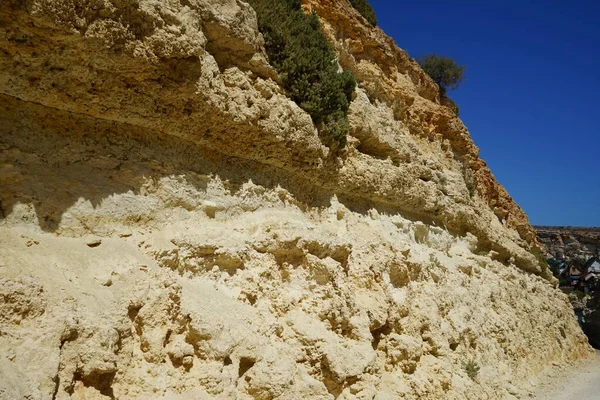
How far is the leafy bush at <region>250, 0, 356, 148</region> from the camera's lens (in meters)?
8.73

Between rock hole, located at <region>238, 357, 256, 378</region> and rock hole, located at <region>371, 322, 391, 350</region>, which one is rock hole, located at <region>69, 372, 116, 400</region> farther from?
rock hole, located at <region>371, 322, 391, 350</region>

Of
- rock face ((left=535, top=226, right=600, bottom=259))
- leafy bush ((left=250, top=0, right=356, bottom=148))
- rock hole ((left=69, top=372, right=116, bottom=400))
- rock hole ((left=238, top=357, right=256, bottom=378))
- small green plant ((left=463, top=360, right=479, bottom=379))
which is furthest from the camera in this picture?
rock face ((left=535, top=226, right=600, bottom=259))

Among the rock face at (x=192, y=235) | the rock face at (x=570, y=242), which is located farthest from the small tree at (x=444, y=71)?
the rock face at (x=570, y=242)

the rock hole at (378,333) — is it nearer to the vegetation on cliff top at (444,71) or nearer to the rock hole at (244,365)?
the rock hole at (244,365)

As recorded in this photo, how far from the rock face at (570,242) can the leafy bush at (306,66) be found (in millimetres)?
42461

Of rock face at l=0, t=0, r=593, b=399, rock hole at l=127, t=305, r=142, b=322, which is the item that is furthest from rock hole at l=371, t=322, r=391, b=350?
rock hole at l=127, t=305, r=142, b=322

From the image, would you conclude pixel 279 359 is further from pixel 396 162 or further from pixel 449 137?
pixel 449 137

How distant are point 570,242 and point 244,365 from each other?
5137 cm

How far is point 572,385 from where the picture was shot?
1259 cm

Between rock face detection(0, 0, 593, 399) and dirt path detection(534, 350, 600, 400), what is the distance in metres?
1.83

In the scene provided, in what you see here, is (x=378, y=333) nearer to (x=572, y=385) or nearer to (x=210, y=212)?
(x=210, y=212)

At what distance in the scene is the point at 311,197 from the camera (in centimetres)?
913

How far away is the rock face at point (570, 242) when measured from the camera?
1742 inches

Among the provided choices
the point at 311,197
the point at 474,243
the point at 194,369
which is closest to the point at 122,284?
the point at 194,369
